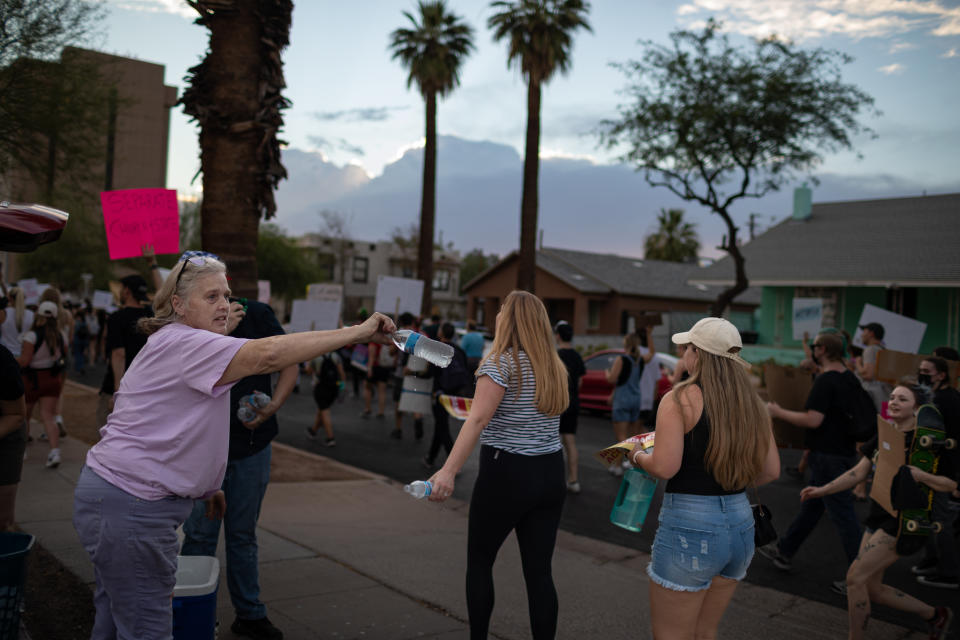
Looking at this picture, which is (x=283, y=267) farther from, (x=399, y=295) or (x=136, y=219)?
(x=136, y=219)

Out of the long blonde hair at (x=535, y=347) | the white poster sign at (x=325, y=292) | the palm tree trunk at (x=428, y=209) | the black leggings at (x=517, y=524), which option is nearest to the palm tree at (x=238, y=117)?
the long blonde hair at (x=535, y=347)

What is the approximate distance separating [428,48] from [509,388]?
25382 millimetres

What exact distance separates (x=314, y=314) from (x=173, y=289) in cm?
1046

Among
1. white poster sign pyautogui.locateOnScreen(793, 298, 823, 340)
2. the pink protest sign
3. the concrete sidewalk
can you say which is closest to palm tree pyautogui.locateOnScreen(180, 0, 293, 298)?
the pink protest sign

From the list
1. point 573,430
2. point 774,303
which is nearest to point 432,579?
point 573,430

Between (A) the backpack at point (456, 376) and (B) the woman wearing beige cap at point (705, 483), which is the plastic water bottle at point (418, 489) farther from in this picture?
(A) the backpack at point (456, 376)

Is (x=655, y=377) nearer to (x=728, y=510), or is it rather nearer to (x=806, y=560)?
(x=806, y=560)

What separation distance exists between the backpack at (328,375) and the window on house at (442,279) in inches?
2149

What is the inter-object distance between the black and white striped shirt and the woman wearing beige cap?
614mm

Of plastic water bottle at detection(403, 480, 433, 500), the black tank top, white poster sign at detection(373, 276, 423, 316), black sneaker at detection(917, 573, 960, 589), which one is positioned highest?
white poster sign at detection(373, 276, 423, 316)

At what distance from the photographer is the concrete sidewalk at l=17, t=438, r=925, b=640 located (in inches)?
177

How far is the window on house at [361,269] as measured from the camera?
62281 mm

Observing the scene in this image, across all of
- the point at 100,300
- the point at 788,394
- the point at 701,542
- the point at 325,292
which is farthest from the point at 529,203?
the point at 701,542

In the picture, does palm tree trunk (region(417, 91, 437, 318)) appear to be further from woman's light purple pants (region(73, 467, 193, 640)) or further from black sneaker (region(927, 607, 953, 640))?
woman's light purple pants (region(73, 467, 193, 640))
